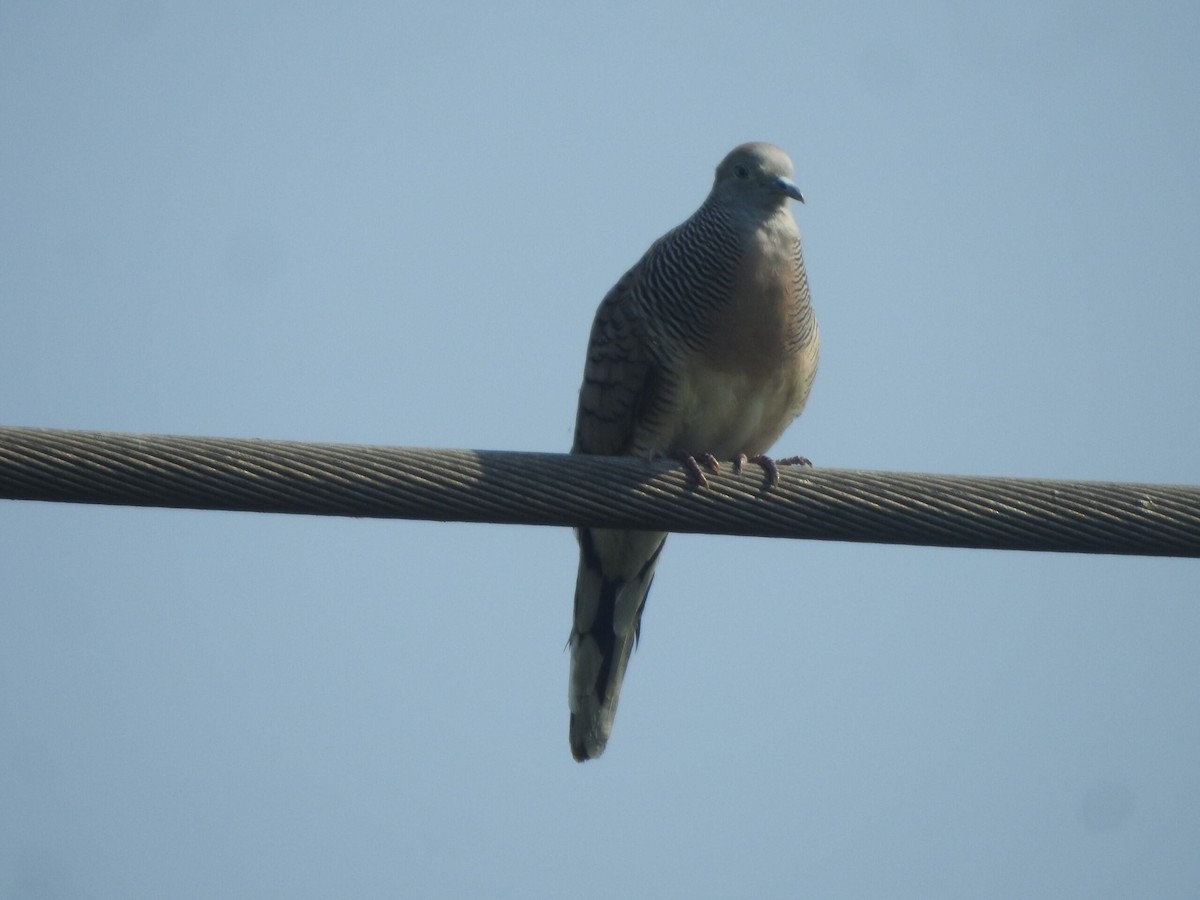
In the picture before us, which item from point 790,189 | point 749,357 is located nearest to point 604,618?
point 749,357

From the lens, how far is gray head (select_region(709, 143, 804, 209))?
21.6 feet

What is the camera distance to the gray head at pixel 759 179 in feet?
21.6

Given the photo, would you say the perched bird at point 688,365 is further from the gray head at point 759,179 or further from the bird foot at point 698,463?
the bird foot at point 698,463

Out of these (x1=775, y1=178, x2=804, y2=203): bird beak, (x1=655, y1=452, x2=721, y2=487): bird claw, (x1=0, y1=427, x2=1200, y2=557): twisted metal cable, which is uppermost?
(x1=775, y1=178, x2=804, y2=203): bird beak

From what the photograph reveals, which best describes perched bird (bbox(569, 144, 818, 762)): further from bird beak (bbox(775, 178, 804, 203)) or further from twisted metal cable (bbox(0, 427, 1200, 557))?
twisted metal cable (bbox(0, 427, 1200, 557))

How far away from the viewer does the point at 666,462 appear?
489cm

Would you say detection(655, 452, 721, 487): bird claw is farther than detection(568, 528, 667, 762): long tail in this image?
No

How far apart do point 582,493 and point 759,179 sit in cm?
273

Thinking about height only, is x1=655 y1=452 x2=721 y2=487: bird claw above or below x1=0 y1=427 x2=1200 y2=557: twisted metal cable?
above

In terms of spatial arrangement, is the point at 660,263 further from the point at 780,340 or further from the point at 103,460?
the point at 103,460

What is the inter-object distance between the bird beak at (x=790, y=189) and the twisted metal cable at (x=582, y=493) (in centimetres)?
232

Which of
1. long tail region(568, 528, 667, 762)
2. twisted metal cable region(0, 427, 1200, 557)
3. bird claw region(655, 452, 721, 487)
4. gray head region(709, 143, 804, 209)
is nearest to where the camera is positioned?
twisted metal cable region(0, 427, 1200, 557)

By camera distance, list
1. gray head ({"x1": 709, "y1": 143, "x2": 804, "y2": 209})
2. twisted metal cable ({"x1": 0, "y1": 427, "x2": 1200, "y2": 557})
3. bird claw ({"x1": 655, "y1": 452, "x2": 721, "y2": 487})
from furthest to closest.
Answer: gray head ({"x1": 709, "y1": 143, "x2": 804, "y2": 209}) < bird claw ({"x1": 655, "y1": 452, "x2": 721, "y2": 487}) < twisted metal cable ({"x1": 0, "y1": 427, "x2": 1200, "y2": 557})

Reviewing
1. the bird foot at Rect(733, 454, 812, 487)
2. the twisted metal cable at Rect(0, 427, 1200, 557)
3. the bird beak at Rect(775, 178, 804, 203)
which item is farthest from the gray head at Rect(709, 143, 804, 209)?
the twisted metal cable at Rect(0, 427, 1200, 557)
